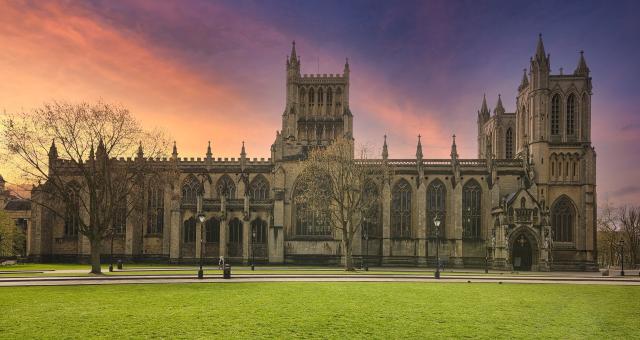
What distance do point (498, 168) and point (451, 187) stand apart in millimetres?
6180

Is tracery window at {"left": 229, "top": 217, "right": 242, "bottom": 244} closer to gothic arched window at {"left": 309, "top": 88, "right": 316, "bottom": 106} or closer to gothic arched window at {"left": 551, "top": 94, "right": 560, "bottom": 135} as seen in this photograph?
gothic arched window at {"left": 309, "top": 88, "right": 316, "bottom": 106}

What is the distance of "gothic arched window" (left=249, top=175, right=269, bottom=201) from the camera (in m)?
69.1

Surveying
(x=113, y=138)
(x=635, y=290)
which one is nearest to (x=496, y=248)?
(x=635, y=290)

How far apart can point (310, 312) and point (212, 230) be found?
46.8m

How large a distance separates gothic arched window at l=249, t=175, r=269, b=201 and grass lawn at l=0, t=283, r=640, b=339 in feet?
127

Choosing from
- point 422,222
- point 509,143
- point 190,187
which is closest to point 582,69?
point 509,143

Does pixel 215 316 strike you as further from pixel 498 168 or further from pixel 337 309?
pixel 498 168

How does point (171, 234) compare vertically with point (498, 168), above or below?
below

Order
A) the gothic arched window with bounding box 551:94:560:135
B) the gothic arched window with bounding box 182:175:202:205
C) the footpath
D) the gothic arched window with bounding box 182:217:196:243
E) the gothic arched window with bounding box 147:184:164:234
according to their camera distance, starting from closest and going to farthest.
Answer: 1. the footpath
2. the gothic arched window with bounding box 182:217:196:243
3. the gothic arched window with bounding box 551:94:560:135
4. the gothic arched window with bounding box 147:184:164:234
5. the gothic arched window with bounding box 182:175:202:205

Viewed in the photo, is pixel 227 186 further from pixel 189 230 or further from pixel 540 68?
pixel 540 68

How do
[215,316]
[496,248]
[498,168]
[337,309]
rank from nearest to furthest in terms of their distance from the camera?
[215,316]
[337,309]
[496,248]
[498,168]

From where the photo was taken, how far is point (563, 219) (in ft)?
213

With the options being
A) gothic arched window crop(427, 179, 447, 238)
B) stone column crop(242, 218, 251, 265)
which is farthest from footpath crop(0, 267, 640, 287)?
gothic arched window crop(427, 179, 447, 238)

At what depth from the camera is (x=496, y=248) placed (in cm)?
6175
